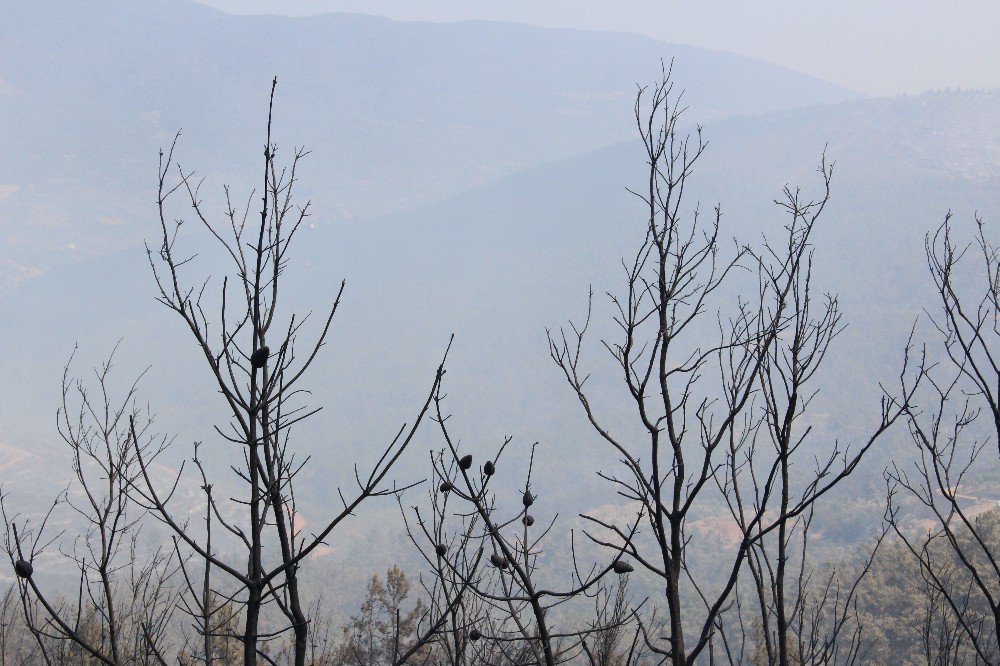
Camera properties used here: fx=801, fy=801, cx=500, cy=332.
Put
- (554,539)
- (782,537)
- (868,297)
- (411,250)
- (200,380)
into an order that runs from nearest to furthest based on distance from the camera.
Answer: (782,537) < (554,539) < (868,297) < (200,380) < (411,250)

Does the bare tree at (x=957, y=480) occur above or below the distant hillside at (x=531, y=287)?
below

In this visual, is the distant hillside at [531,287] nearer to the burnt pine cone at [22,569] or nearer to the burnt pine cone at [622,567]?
the burnt pine cone at [622,567]

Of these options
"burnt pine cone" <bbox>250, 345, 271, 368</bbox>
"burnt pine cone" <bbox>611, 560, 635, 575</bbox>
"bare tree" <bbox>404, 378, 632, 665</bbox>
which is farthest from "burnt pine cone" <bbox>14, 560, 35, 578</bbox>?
"burnt pine cone" <bbox>611, 560, 635, 575</bbox>

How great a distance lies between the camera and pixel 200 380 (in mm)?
129750

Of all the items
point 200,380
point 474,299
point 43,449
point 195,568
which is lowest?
point 195,568

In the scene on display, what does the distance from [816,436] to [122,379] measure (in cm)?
10757

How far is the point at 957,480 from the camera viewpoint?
4.35 metres

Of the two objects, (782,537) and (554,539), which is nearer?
(782,537)

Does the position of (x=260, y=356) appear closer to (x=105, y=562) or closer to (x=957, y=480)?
(x=105, y=562)

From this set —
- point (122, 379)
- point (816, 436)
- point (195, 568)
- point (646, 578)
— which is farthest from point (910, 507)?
point (122, 379)

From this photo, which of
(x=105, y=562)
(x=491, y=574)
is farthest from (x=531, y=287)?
(x=105, y=562)

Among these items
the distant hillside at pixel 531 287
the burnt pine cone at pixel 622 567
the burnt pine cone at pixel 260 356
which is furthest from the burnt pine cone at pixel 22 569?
the distant hillside at pixel 531 287

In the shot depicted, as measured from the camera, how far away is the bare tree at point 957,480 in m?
3.31

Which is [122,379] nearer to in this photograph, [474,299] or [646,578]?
[474,299]
